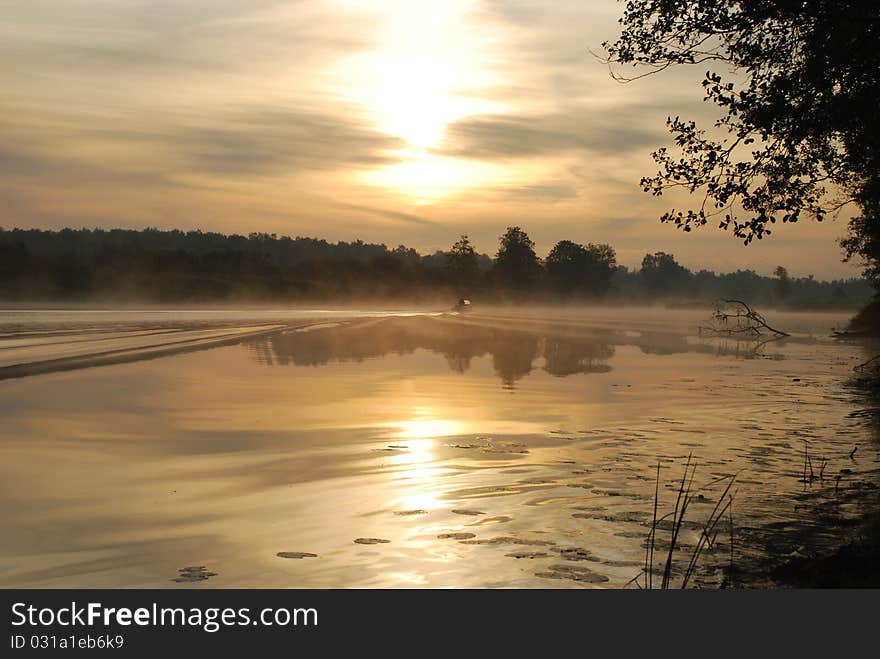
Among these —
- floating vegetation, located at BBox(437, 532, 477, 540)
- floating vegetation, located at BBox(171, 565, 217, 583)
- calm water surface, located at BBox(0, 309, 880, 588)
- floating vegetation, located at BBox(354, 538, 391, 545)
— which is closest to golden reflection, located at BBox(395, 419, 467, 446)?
calm water surface, located at BBox(0, 309, 880, 588)

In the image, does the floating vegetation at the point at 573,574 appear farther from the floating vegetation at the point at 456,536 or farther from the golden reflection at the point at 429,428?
the golden reflection at the point at 429,428

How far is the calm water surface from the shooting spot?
7699 millimetres

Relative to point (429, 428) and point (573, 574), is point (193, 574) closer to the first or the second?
point (573, 574)

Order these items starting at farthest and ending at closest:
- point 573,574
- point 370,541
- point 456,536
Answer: point 456,536
point 370,541
point 573,574

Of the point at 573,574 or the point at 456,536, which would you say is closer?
the point at 573,574

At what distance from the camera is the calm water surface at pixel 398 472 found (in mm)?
7699

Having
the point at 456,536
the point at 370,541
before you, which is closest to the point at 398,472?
the point at 456,536

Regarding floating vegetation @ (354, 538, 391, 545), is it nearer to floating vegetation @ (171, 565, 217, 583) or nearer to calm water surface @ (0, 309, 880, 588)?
calm water surface @ (0, 309, 880, 588)

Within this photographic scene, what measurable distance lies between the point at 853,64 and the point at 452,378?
1422 cm

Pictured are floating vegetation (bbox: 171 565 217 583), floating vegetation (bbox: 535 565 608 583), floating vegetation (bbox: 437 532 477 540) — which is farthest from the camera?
floating vegetation (bbox: 437 532 477 540)

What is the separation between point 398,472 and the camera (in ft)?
38.1

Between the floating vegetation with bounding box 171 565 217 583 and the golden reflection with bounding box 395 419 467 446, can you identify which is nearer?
the floating vegetation with bounding box 171 565 217 583
